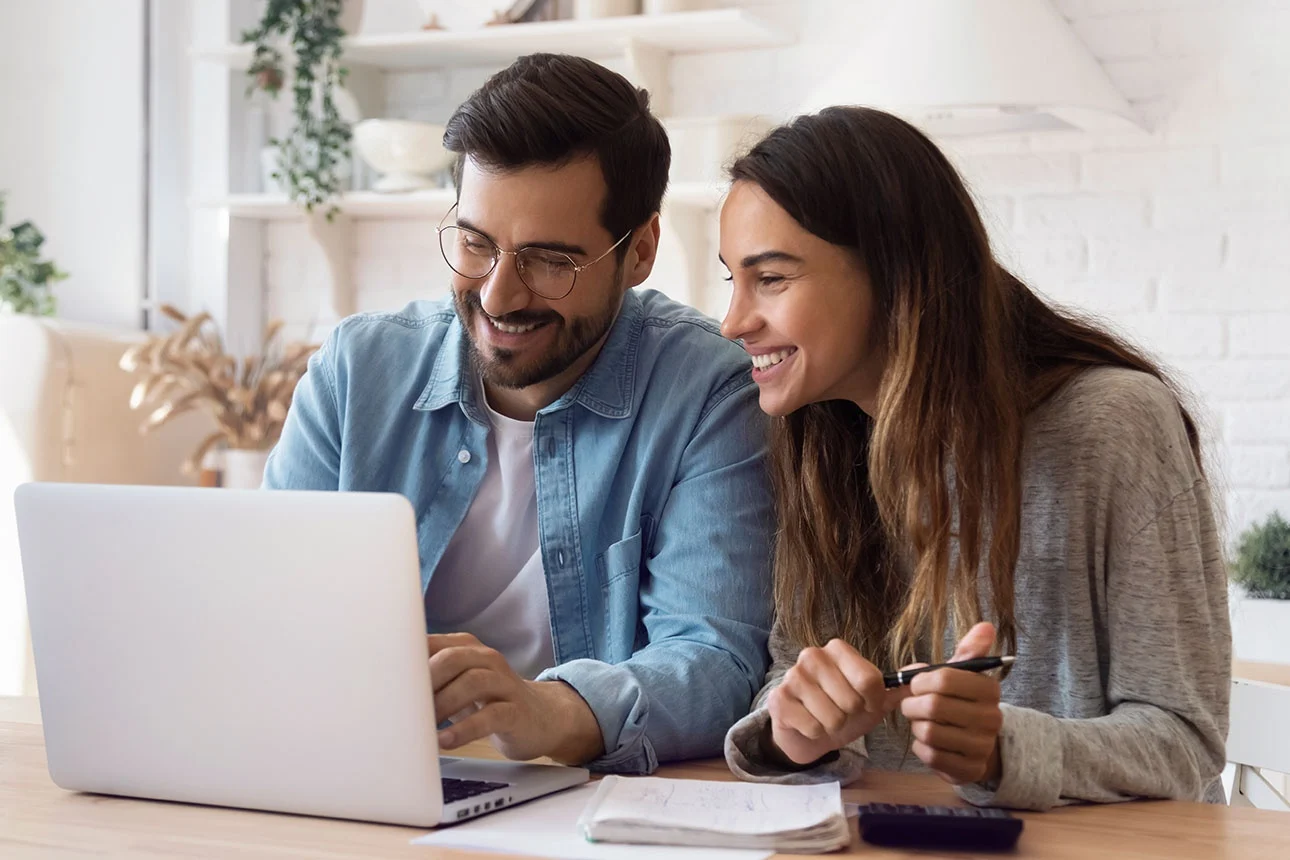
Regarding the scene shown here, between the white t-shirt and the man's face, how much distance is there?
11cm

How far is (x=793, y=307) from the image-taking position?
4.27 ft

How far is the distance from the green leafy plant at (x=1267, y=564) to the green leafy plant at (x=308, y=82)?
1.88 metres

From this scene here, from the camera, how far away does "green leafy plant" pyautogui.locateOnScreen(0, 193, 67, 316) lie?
3010mm

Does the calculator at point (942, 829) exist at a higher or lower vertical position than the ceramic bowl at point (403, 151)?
lower

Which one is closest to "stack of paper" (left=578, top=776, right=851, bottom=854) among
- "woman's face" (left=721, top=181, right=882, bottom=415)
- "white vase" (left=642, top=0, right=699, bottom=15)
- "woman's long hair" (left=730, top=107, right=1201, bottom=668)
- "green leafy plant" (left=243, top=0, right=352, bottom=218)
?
"woman's long hair" (left=730, top=107, right=1201, bottom=668)

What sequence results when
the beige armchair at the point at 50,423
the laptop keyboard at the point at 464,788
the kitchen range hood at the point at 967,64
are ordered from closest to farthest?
the laptop keyboard at the point at 464,788
the kitchen range hood at the point at 967,64
the beige armchair at the point at 50,423

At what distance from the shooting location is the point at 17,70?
131 inches

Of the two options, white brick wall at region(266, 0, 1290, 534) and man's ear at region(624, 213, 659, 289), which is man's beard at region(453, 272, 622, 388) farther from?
white brick wall at region(266, 0, 1290, 534)

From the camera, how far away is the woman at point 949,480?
45.8 inches

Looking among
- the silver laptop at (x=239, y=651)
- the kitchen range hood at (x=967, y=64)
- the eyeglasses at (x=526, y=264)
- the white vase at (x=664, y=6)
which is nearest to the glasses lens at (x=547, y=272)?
the eyeglasses at (x=526, y=264)

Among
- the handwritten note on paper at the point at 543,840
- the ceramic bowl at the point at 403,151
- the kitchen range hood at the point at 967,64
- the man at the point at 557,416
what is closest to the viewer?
the handwritten note on paper at the point at 543,840

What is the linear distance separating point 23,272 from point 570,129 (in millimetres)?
1974

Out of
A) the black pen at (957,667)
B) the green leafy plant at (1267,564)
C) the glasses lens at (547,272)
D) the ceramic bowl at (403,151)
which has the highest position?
the ceramic bowl at (403,151)

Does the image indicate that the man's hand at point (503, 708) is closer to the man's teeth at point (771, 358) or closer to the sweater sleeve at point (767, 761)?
the sweater sleeve at point (767, 761)
